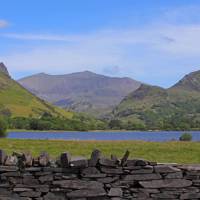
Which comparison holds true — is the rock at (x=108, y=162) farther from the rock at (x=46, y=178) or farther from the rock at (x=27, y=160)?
the rock at (x=27, y=160)

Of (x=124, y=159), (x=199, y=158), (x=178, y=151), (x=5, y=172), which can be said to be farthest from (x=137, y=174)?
(x=178, y=151)

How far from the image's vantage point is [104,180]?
13.9 m

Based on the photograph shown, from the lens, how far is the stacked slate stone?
1380cm

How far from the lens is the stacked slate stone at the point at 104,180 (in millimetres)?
13805

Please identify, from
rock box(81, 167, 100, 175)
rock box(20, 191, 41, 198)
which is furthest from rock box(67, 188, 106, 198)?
rock box(20, 191, 41, 198)

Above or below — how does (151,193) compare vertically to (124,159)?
below

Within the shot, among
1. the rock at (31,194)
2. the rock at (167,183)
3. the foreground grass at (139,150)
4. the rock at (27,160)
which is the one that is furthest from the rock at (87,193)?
the foreground grass at (139,150)

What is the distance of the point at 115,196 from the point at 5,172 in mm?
3035

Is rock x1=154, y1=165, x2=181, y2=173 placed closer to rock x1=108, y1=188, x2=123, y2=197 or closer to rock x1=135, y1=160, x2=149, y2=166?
rock x1=135, y1=160, x2=149, y2=166

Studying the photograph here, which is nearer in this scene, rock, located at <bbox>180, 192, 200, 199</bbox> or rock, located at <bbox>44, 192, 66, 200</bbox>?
rock, located at <bbox>180, 192, 200, 199</bbox>

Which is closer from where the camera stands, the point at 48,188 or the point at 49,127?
the point at 48,188

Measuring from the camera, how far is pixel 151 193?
13859mm

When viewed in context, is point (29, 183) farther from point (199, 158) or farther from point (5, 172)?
point (199, 158)

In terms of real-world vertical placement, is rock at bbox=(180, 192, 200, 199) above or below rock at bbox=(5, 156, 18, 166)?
below
